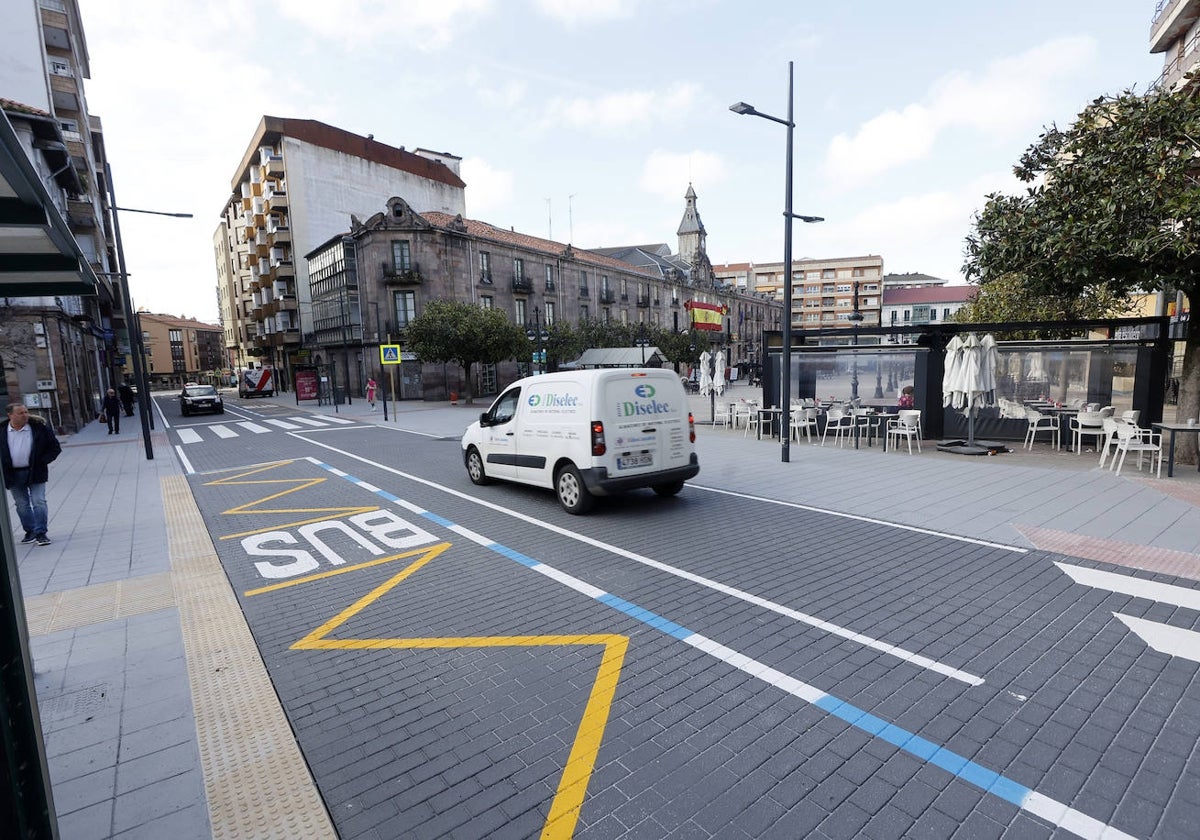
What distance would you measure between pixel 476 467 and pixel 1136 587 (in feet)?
28.1

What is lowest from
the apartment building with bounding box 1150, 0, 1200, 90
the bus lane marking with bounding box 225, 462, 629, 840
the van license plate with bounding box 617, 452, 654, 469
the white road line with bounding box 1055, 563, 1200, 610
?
the white road line with bounding box 1055, 563, 1200, 610

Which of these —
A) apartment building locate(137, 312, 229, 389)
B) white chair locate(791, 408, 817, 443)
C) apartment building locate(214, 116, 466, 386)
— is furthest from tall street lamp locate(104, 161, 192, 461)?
apartment building locate(137, 312, 229, 389)

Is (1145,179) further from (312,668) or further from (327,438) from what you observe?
(327,438)

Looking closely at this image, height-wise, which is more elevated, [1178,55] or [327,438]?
[1178,55]

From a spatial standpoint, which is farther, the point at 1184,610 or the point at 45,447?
the point at 45,447

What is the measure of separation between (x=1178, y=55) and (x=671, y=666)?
1334 inches

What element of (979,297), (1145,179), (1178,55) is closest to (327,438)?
(1145,179)

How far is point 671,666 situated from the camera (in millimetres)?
4188

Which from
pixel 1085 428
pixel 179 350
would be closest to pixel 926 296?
pixel 1085 428

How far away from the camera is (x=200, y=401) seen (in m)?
28.7

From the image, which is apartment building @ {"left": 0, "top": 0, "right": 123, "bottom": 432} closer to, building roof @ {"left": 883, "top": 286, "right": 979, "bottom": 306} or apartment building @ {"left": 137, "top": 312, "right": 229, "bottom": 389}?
apartment building @ {"left": 137, "top": 312, "right": 229, "bottom": 389}

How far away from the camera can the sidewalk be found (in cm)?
306

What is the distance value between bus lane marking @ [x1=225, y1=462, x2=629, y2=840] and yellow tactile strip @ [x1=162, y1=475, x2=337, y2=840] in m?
0.45

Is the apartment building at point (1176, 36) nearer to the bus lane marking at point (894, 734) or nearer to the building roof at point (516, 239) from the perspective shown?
the bus lane marking at point (894, 734)
